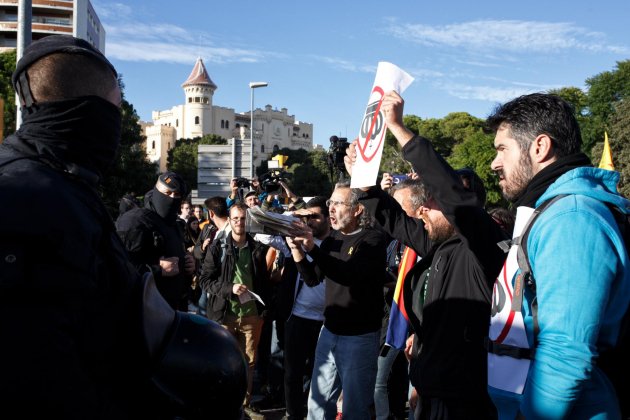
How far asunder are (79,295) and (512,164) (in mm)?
1950

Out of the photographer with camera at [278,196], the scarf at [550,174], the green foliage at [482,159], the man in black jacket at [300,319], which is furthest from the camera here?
the green foliage at [482,159]

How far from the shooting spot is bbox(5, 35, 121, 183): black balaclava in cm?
166

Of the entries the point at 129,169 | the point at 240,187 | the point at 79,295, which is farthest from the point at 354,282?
the point at 129,169

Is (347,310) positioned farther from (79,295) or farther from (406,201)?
(79,295)

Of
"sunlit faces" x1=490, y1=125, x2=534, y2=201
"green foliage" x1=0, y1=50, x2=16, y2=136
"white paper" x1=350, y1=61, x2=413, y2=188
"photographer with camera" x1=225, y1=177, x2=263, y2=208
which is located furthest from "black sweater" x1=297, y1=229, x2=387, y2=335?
"green foliage" x1=0, y1=50, x2=16, y2=136

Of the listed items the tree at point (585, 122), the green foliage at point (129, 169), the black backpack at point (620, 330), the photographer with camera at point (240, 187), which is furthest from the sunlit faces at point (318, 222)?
the tree at point (585, 122)

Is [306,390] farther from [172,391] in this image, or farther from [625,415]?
[172,391]

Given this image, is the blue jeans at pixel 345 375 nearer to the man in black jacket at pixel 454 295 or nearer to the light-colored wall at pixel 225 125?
the man in black jacket at pixel 454 295

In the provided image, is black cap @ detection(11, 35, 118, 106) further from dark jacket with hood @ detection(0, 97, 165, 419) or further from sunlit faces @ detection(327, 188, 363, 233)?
sunlit faces @ detection(327, 188, 363, 233)

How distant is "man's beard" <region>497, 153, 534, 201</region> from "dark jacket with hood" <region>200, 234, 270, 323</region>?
4373 mm

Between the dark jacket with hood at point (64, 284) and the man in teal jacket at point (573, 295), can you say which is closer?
the dark jacket with hood at point (64, 284)

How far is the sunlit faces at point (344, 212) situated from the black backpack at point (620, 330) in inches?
114

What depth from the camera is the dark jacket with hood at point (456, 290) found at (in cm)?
281

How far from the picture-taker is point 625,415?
244cm
